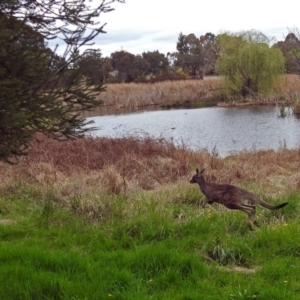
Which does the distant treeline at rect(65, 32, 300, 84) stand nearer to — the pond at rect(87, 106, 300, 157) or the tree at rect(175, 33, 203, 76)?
the tree at rect(175, 33, 203, 76)

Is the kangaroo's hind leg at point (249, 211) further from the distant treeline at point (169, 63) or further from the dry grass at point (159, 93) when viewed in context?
the distant treeline at point (169, 63)

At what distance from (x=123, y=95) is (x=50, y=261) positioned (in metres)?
39.3

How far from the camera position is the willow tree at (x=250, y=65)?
39.7 meters

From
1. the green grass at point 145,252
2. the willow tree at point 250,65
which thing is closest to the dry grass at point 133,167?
the green grass at point 145,252

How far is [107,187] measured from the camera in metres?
9.61

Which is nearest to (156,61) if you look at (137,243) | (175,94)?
(175,94)

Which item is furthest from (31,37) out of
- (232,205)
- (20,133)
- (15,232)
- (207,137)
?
(207,137)

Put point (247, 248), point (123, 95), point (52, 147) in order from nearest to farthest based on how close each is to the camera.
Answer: point (247, 248) → point (52, 147) → point (123, 95)

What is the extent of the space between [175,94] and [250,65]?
345 inches

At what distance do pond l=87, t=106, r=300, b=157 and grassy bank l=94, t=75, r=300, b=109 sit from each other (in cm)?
885

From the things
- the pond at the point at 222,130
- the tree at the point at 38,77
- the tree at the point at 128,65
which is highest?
the tree at the point at 128,65

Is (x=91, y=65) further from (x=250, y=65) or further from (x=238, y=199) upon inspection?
(x=250, y=65)

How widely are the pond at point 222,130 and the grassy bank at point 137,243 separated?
8052 millimetres

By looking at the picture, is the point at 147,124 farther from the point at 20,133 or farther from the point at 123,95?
the point at 20,133
